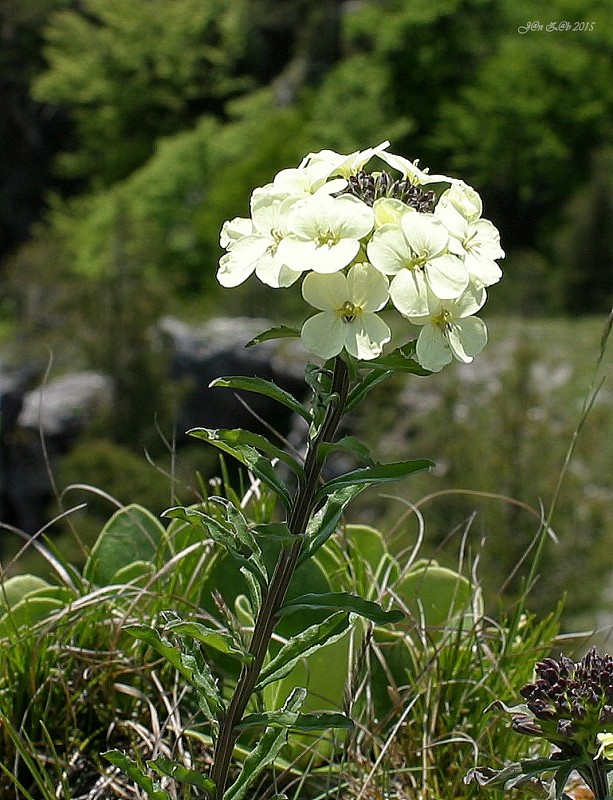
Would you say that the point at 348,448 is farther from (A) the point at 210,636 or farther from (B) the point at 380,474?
(A) the point at 210,636

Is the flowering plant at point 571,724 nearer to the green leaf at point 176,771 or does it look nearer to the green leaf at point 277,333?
the green leaf at point 176,771

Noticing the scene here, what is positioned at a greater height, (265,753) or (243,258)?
(243,258)

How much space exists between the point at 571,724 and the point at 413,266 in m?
0.43

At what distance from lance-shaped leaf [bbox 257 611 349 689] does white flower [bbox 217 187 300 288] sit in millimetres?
308

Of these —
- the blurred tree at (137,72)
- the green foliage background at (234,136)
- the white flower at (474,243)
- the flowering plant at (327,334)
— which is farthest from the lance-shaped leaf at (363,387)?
the blurred tree at (137,72)

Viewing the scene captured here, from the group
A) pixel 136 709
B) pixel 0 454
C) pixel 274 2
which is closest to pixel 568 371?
pixel 0 454

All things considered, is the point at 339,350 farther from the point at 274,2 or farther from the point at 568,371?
the point at 274,2

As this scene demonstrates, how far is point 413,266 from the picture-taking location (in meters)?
0.80

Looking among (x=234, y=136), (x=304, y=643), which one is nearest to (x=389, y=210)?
(x=304, y=643)

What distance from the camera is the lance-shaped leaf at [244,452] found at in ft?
2.82

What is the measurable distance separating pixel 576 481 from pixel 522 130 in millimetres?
12993

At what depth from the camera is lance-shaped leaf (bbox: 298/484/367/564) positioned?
870mm

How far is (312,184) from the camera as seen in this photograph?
870mm

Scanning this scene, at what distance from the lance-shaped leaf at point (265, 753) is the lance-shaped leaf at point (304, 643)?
3 centimetres
